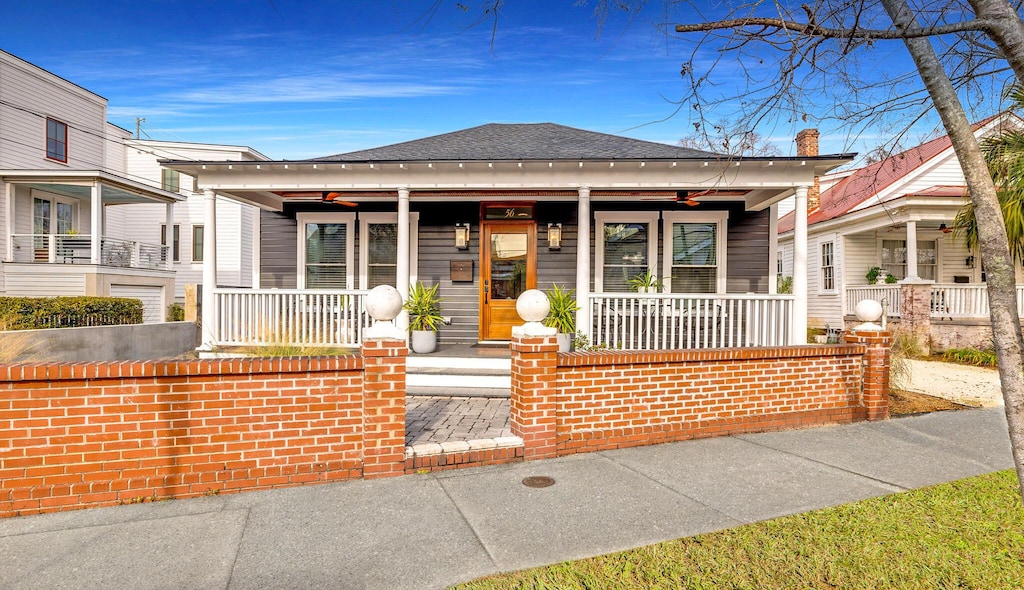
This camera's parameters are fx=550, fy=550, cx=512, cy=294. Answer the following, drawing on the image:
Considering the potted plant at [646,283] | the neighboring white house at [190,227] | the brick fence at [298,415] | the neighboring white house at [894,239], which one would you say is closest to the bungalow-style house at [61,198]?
the neighboring white house at [190,227]

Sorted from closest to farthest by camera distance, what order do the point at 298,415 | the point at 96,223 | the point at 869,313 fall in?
the point at 298,415 < the point at 869,313 < the point at 96,223

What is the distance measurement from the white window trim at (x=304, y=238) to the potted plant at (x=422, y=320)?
189 cm

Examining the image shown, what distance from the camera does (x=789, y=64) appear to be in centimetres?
306

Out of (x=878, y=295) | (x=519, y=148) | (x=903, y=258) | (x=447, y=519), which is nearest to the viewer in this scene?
(x=447, y=519)

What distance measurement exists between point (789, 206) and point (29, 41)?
27.1m

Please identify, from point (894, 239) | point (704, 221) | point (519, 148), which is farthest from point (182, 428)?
point (894, 239)

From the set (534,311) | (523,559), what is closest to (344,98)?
(534,311)

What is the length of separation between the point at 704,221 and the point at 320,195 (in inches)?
260

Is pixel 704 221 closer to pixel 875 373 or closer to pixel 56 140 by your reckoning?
pixel 875 373

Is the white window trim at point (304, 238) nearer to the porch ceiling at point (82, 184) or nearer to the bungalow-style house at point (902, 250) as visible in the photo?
the porch ceiling at point (82, 184)

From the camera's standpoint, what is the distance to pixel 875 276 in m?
14.4

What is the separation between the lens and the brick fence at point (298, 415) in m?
3.41

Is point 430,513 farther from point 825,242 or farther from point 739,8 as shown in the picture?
point 825,242

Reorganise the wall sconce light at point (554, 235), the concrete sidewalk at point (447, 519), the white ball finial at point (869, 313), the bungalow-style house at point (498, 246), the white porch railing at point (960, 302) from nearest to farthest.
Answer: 1. the concrete sidewalk at point (447, 519)
2. the white ball finial at point (869, 313)
3. the bungalow-style house at point (498, 246)
4. the wall sconce light at point (554, 235)
5. the white porch railing at point (960, 302)
